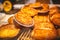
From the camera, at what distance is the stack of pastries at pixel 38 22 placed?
665 millimetres

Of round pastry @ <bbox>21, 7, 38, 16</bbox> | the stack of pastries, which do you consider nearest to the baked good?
the stack of pastries

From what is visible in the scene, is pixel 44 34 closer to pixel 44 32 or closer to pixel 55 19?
pixel 44 32

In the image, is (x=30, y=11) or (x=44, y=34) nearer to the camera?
(x=44, y=34)

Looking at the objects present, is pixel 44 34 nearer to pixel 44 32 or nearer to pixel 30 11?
pixel 44 32

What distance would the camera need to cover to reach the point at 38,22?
767 mm

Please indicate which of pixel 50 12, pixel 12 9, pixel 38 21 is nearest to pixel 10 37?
pixel 38 21

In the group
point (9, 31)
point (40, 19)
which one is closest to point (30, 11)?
point (40, 19)

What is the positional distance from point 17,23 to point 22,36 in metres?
0.07

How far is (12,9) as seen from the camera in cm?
111

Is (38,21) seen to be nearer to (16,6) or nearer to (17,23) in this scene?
(17,23)

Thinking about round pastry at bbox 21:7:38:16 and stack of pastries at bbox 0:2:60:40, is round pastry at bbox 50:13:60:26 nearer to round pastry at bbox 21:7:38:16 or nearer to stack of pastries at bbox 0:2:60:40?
stack of pastries at bbox 0:2:60:40

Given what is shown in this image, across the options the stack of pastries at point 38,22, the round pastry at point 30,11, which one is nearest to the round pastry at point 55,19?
the stack of pastries at point 38,22

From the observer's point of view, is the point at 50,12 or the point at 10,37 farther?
the point at 50,12

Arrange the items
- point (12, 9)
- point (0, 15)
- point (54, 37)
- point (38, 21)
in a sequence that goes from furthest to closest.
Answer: point (12, 9)
point (0, 15)
point (38, 21)
point (54, 37)
